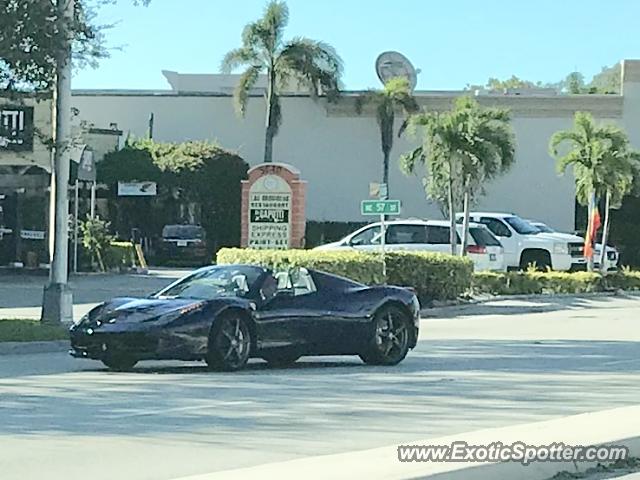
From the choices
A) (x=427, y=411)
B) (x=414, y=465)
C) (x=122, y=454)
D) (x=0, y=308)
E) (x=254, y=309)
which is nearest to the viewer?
(x=414, y=465)

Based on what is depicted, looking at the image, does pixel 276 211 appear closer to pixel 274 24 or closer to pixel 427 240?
pixel 427 240

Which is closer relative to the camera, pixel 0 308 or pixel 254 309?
pixel 254 309

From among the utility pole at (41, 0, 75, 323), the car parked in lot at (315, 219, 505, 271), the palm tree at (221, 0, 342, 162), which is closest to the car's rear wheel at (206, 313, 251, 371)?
the utility pole at (41, 0, 75, 323)

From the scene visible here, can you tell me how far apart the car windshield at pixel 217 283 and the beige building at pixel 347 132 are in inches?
1456

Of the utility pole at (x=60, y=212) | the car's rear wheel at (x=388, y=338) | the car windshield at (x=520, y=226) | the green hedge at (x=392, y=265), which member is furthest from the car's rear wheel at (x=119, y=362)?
the car windshield at (x=520, y=226)

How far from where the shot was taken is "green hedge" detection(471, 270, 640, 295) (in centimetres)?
3425

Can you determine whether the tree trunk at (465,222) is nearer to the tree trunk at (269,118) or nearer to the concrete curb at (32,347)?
the concrete curb at (32,347)


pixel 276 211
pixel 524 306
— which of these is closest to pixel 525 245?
pixel 524 306

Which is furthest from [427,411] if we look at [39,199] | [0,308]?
[39,199]

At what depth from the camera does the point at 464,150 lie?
113 feet

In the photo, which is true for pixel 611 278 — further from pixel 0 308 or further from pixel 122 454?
pixel 122 454

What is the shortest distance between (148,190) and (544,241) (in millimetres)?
18904

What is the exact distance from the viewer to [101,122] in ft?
194

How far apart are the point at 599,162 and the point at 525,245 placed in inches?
127
